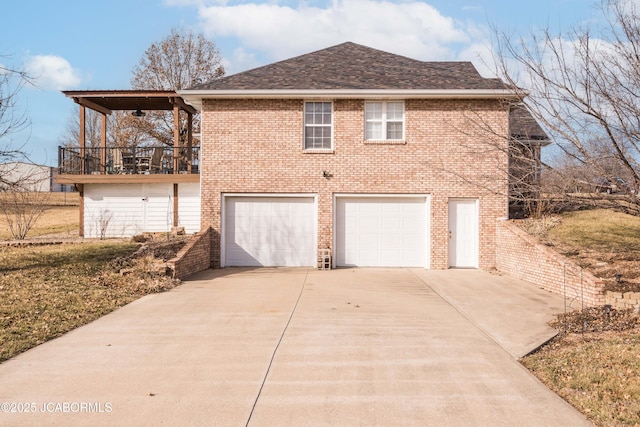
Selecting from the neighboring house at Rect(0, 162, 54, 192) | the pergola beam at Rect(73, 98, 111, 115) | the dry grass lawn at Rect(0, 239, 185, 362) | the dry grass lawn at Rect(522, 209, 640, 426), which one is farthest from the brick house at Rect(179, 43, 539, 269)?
the pergola beam at Rect(73, 98, 111, 115)

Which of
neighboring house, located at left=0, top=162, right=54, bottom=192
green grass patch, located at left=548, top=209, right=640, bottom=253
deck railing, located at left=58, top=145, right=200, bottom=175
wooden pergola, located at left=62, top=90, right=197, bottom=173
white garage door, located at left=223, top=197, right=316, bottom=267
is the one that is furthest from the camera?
deck railing, located at left=58, top=145, right=200, bottom=175

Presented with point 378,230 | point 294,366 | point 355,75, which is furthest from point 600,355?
point 355,75

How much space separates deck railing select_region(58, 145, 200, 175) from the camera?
60.1 ft

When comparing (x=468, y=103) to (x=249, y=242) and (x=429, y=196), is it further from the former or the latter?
(x=249, y=242)

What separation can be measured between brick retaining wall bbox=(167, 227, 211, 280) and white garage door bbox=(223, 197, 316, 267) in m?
0.81

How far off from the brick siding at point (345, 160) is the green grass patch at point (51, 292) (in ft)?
12.4

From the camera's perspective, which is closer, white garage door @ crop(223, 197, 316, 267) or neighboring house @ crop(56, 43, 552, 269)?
neighboring house @ crop(56, 43, 552, 269)

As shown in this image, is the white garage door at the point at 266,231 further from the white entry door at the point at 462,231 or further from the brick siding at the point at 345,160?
the white entry door at the point at 462,231

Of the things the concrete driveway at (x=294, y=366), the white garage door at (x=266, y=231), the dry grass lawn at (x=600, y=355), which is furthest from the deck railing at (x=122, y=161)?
the dry grass lawn at (x=600, y=355)

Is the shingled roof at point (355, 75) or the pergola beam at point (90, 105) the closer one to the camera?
the shingled roof at point (355, 75)

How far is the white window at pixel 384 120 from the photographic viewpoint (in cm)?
1470

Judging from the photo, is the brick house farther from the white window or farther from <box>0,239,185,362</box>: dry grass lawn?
<box>0,239,185,362</box>: dry grass lawn

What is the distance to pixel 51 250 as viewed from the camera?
1502 cm

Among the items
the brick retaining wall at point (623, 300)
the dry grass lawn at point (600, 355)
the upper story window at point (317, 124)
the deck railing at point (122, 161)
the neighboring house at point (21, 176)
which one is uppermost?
the upper story window at point (317, 124)
